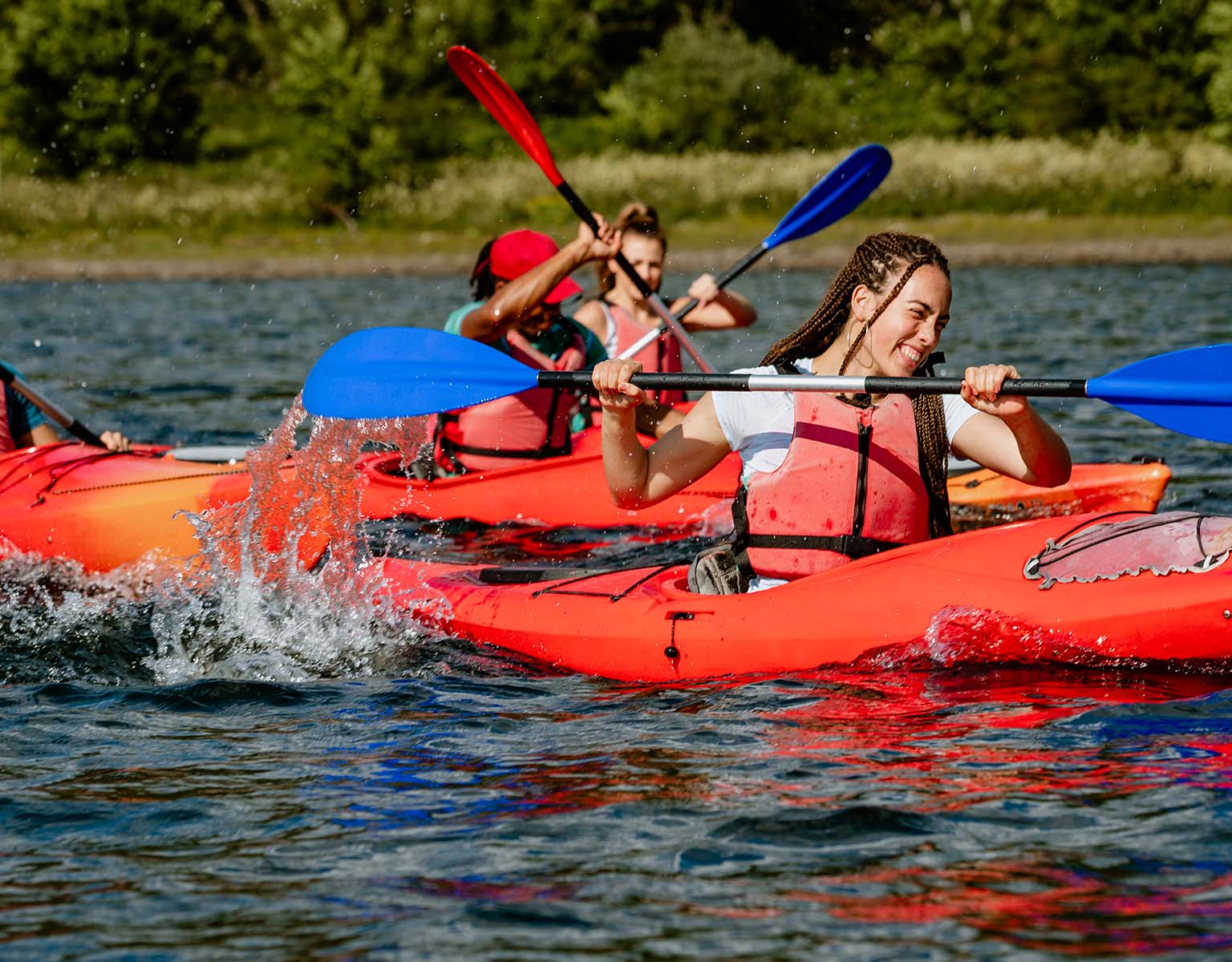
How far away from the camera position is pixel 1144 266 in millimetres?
20281

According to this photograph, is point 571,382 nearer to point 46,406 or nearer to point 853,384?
point 853,384

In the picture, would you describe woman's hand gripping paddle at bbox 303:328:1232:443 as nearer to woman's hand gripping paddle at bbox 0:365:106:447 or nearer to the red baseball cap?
the red baseball cap

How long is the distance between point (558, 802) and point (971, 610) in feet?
3.91

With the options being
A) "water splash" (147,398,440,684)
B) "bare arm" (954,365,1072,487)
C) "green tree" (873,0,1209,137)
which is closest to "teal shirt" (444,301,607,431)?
"water splash" (147,398,440,684)

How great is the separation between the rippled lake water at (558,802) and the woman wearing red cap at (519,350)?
174cm

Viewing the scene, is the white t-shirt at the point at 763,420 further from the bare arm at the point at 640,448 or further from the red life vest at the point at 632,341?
the red life vest at the point at 632,341

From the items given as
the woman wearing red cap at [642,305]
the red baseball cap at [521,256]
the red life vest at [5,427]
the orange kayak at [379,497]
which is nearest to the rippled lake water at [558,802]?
the orange kayak at [379,497]

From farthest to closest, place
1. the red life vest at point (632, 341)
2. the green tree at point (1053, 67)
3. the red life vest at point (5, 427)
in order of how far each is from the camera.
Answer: the green tree at point (1053, 67)
the red life vest at point (632, 341)
the red life vest at point (5, 427)

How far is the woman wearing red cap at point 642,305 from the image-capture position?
703 cm

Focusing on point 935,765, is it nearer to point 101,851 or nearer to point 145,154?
point 101,851

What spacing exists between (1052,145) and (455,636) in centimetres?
2326

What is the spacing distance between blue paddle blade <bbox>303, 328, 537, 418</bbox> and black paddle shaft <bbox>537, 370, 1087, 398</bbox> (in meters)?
0.57

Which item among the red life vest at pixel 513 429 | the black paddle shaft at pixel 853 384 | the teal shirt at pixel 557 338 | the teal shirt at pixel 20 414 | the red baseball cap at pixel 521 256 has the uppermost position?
the red baseball cap at pixel 521 256

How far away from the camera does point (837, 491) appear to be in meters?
3.98
